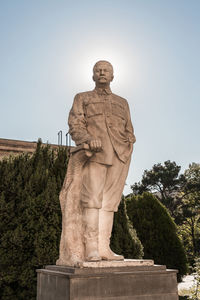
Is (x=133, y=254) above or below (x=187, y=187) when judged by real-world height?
below

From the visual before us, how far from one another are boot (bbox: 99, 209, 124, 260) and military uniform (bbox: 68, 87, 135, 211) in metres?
0.12

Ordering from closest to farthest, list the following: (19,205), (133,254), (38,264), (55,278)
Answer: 1. (55,278)
2. (38,264)
3. (19,205)
4. (133,254)

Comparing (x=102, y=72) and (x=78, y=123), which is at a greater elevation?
(x=102, y=72)

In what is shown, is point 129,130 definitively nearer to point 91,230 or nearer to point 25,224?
point 91,230

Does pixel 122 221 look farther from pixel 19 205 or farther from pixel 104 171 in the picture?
pixel 104 171

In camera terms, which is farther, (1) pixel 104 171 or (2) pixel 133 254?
(2) pixel 133 254

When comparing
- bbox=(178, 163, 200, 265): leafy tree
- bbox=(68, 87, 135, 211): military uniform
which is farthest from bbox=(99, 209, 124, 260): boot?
bbox=(178, 163, 200, 265): leafy tree

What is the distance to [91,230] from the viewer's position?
15.5 feet

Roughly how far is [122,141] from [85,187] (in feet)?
3.06

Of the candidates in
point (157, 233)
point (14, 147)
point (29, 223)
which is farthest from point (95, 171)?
point (14, 147)

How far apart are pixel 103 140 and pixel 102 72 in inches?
43.6

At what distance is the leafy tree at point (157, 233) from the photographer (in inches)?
572

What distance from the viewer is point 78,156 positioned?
4.96 meters

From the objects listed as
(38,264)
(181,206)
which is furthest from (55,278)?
(181,206)
